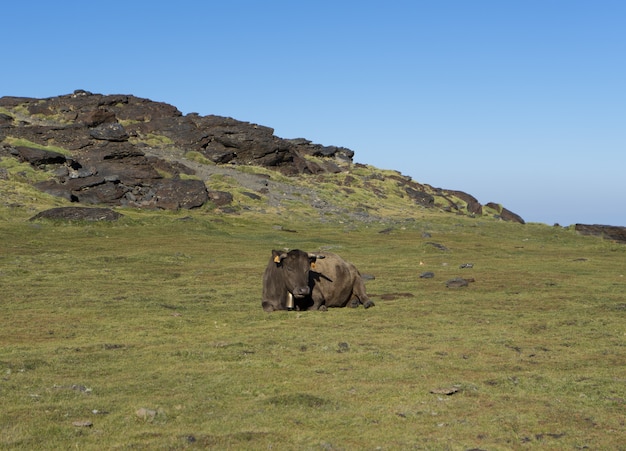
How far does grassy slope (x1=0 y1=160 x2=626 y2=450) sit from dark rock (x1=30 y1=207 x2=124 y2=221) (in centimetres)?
1907

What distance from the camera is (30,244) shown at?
46406mm

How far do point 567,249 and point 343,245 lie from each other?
1989 cm

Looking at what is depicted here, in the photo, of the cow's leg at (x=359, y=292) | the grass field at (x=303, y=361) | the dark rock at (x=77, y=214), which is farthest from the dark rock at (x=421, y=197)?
the cow's leg at (x=359, y=292)

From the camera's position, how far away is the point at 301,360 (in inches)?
671

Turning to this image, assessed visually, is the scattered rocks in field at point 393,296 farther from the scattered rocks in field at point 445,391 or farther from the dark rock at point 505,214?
the dark rock at point 505,214

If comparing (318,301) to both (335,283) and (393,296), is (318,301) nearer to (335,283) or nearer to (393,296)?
(335,283)

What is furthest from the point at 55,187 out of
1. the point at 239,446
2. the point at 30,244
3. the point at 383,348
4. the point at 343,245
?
the point at 239,446

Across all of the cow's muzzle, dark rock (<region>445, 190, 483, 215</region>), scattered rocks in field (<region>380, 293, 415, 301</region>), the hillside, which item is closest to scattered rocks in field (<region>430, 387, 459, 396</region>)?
the cow's muzzle

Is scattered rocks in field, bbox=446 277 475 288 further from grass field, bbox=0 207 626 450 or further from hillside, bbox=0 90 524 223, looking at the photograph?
hillside, bbox=0 90 524 223

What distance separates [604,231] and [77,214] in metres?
57.5

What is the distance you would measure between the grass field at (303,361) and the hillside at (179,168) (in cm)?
3801

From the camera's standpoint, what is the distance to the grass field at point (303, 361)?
11.5 m

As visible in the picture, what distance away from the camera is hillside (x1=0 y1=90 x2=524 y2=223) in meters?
76.2

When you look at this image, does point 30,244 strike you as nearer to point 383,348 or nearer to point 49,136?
point 383,348
